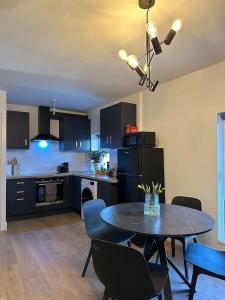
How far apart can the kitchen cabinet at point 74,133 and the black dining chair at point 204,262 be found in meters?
4.12

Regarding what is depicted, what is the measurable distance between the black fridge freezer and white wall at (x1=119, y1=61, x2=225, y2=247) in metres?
0.15

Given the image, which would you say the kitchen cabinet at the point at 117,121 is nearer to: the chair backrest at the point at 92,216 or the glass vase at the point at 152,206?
the chair backrest at the point at 92,216

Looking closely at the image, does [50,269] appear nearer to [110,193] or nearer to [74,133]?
[110,193]

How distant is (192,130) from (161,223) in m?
1.84

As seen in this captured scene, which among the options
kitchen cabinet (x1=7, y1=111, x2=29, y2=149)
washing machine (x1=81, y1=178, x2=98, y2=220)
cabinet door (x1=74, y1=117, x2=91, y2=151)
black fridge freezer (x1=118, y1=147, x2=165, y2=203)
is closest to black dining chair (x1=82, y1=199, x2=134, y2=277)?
black fridge freezer (x1=118, y1=147, x2=165, y2=203)

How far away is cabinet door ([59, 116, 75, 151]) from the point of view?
5.62 m

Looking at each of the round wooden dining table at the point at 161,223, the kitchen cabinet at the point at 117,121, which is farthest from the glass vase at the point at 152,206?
the kitchen cabinet at the point at 117,121

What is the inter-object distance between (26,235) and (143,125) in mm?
2876

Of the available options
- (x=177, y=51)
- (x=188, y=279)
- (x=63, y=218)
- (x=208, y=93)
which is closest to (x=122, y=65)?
(x=177, y=51)

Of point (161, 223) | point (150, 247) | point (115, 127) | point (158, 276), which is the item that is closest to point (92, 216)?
point (150, 247)

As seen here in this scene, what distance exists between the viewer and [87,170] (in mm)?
6309

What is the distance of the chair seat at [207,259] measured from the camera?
182cm

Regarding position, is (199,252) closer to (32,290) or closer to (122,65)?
(32,290)

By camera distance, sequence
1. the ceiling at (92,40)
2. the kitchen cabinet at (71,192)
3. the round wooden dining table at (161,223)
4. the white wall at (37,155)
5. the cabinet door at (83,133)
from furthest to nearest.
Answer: the cabinet door at (83,133) < the white wall at (37,155) < the kitchen cabinet at (71,192) < the ceiling at (92,40) < the round wooden dining table at (161,223)
